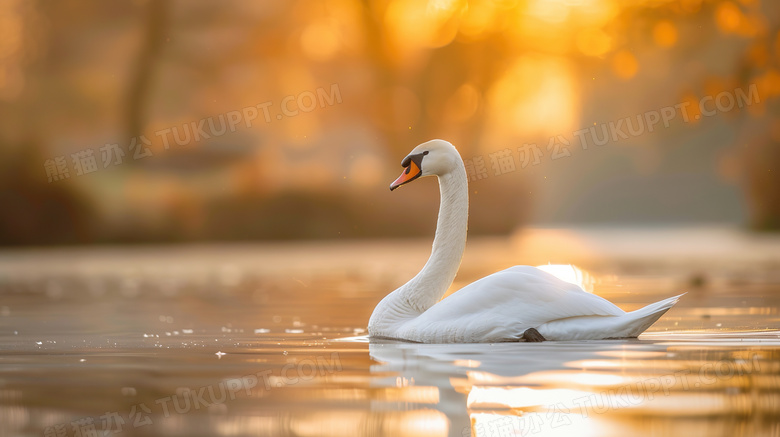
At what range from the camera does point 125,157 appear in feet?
90.1

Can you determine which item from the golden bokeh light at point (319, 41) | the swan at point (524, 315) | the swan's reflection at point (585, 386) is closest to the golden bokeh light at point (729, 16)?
the golden bokeh light at point (319, 41)

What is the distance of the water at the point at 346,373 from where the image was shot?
4.29m

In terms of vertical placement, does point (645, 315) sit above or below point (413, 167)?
below

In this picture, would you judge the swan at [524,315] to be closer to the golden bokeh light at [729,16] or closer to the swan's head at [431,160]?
the swan's head at [431,160]

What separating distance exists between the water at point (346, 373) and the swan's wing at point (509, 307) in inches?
6.6

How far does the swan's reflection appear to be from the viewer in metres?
4.23

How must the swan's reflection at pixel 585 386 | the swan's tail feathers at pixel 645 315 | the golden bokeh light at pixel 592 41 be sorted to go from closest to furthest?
1. the swan's reflection at pixel 585 386
2. the swan's tail feathers at pixel 645 315
3. the golden bokeh light at pixel 592 41

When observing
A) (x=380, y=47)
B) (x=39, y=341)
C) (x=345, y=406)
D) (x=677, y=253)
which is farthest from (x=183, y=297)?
(x=380, y=47)

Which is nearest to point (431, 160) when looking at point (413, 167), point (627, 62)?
point (413, 167)

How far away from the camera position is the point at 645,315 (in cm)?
685

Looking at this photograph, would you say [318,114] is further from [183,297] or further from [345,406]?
[345,406]

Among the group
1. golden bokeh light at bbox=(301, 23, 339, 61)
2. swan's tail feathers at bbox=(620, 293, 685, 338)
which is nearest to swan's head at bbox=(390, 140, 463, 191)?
swan's tail feathers at bbox=(620, 293, 685, 338)

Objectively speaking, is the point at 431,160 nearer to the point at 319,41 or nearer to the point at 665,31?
the point at 665,31

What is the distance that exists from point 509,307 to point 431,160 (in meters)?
1.50
